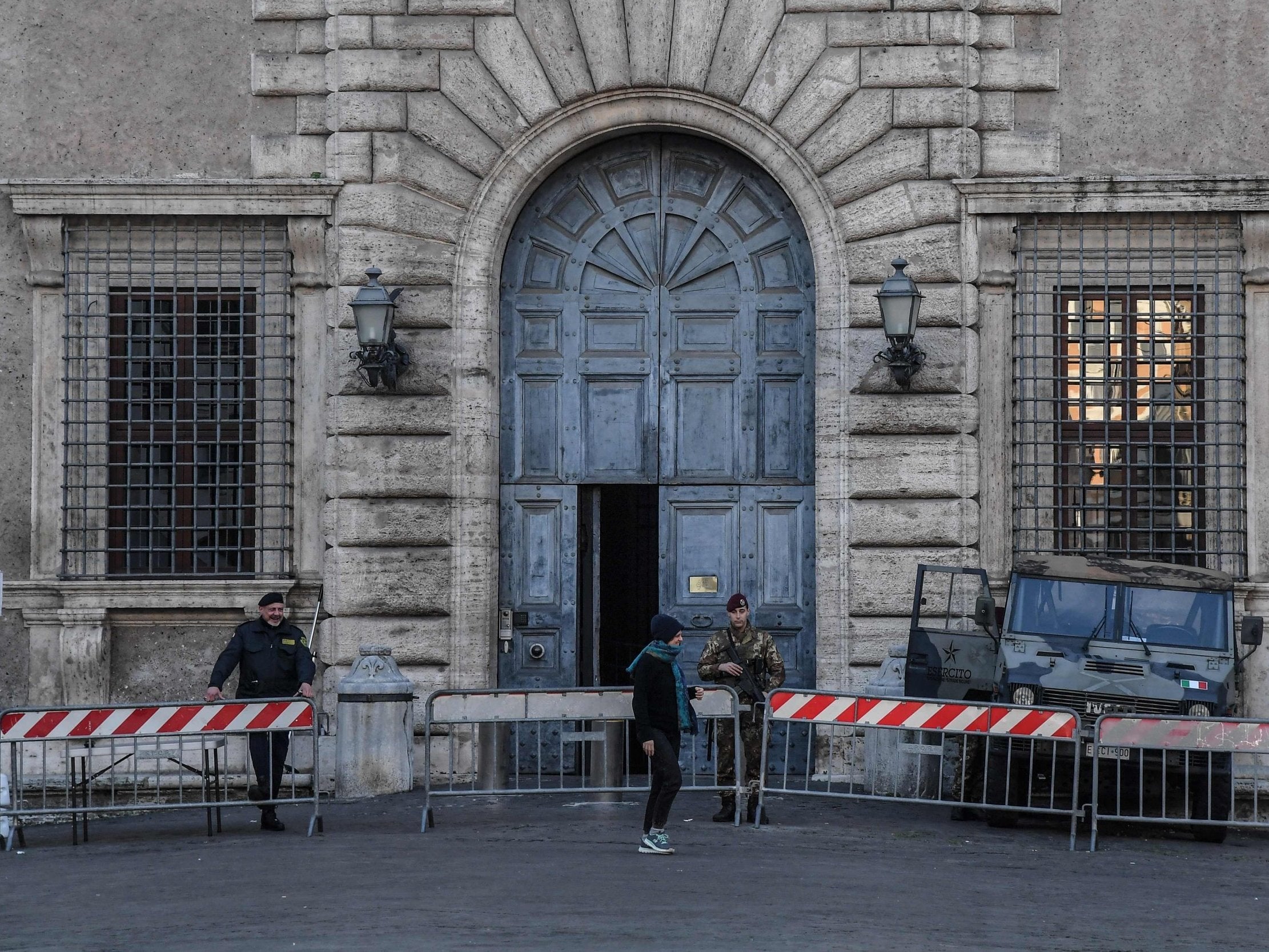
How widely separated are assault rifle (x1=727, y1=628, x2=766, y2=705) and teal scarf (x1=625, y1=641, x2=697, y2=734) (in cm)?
142

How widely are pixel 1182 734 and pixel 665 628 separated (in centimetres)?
337

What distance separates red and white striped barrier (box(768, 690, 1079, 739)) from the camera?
1219 centimetres

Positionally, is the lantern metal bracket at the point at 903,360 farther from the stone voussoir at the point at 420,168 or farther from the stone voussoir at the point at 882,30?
the stone voussoir at the point at 420,168

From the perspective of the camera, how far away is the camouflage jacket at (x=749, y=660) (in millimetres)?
13172

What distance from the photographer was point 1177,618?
13.4 metres

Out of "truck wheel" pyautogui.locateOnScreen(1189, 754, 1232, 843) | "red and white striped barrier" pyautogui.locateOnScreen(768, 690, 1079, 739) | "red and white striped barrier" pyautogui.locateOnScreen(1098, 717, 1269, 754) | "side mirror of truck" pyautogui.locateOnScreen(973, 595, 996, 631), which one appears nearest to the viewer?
"red and white striped barrier" pyautogui.locateOnScreen(1098, 717, 1269, 754)

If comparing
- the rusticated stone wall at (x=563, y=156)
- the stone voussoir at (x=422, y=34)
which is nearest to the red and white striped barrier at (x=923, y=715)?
the rusticated stone wall at (x=563, y=156)

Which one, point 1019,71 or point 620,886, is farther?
point 1019,71

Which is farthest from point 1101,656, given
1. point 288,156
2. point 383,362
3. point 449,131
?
point 288,156

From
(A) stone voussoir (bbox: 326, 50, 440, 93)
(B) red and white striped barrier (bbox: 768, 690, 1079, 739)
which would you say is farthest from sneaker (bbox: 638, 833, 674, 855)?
(A) stone voussoir (bbox: 326, 50, 440, 93)

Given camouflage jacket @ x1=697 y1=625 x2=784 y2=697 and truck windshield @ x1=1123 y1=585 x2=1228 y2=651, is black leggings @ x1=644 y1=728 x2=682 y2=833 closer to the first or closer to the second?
camouflage jacket @ x1=697 y1=625 x2=784 y2=697

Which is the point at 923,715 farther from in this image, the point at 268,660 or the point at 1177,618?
the point at 268,660

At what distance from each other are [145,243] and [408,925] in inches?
319

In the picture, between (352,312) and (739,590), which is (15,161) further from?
(739,590)
